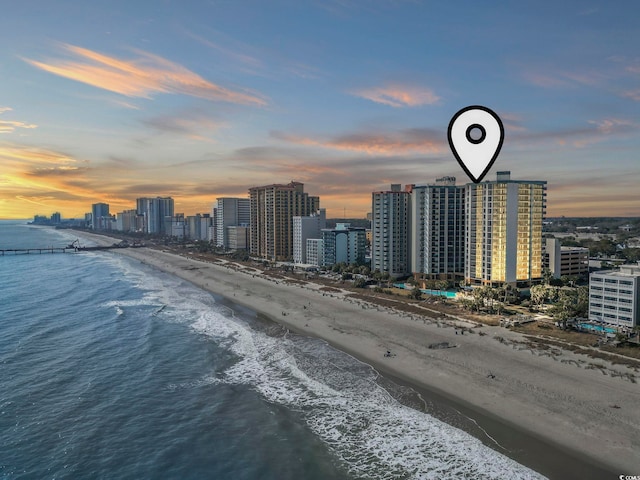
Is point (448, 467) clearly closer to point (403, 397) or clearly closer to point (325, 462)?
point (325, 462)

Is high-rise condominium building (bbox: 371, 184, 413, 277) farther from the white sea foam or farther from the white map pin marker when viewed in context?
the white map pin marker

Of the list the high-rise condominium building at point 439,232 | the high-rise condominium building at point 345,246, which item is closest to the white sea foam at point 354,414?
the high-rise condominium building at point 439,232

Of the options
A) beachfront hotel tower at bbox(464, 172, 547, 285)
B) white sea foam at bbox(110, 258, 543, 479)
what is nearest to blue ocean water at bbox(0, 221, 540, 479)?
white sea foam at bbox(110, 258, 543, 479)

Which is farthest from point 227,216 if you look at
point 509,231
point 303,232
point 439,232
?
point 509,231

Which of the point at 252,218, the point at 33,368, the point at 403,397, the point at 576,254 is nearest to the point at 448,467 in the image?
the point at 403,397

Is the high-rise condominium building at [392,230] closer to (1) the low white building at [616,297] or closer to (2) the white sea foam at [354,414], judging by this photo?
(1) the low white building at [616,297]

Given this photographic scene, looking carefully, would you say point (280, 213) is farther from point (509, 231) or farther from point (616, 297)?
point (616, 297)
